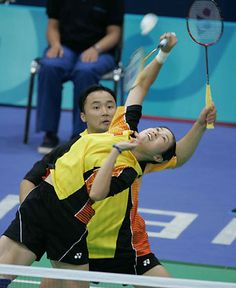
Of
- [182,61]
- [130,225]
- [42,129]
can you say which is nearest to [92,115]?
[130,225]

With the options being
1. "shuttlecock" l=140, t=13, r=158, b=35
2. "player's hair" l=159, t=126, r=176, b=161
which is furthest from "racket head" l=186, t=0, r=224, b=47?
"shuttlecock" l=140, t=13, r=158, b=35

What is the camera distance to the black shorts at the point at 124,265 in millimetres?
5523

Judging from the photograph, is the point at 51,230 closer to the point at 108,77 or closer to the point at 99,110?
the point at 99,110

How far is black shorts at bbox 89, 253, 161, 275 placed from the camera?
5.52 metres

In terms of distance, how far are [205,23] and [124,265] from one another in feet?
7.09

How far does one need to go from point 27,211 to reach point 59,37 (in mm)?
5087

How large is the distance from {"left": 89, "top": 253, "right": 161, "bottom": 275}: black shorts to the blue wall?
5.56 metres

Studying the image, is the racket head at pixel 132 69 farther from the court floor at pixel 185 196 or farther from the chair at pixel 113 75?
the court floor at pixel 185 196

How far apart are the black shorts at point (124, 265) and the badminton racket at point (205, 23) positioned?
5.06 feet

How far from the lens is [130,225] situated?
5.55 metres

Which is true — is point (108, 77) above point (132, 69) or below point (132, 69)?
below

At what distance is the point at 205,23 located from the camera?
690cm

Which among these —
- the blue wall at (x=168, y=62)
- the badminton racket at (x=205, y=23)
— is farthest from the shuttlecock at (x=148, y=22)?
the badminton racket at (x=205, y=23)

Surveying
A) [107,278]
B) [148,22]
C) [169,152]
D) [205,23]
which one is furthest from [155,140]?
[148,22]
